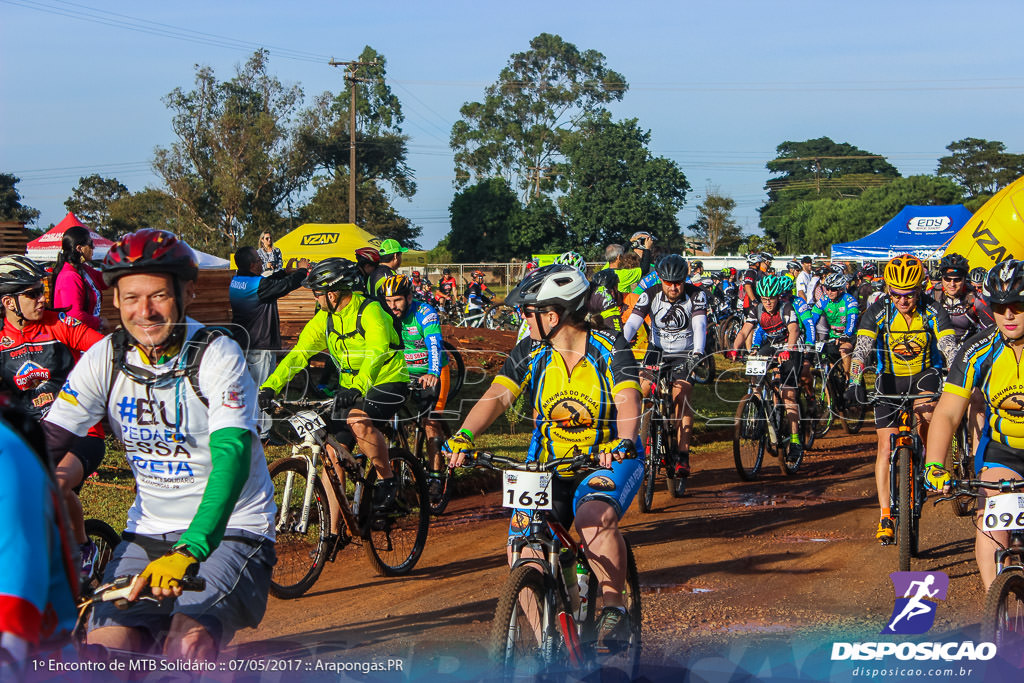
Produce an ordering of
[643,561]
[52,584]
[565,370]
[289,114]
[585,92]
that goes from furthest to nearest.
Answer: [585,92] → [289,114] → [643,561] → [565,370] → [52,584]

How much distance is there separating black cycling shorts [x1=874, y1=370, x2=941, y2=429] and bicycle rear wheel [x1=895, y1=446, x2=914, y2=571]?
45 centimetres

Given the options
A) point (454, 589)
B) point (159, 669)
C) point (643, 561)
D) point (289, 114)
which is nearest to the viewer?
point (159, 669)

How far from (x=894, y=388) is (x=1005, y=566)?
11.6 feet

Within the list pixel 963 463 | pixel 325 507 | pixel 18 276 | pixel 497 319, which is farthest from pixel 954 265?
pixel 497 319

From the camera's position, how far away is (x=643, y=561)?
768cm

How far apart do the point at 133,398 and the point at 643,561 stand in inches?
205

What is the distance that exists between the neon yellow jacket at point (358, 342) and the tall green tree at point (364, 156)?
39583 millimetres

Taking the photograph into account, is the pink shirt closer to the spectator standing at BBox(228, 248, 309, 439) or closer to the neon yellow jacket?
the neon yellow jacket

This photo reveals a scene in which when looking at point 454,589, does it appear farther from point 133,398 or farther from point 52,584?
point 52,584

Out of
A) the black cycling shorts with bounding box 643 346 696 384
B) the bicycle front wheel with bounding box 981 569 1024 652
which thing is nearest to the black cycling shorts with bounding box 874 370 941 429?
the black cycling shorts with bounding box 643 346 696 384

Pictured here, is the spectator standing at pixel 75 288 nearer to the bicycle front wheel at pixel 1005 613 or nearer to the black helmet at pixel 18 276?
the black helmet at pixel 18 276

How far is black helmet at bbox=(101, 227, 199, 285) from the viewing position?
3166 millimetres

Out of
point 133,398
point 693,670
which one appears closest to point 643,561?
point 693,670

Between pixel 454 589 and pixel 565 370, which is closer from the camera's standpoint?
pixel 565 370
